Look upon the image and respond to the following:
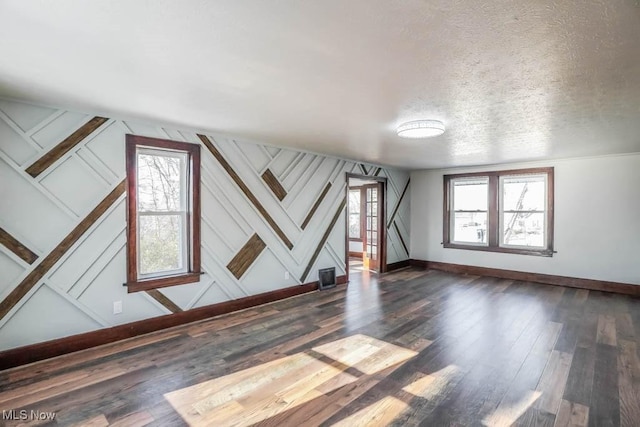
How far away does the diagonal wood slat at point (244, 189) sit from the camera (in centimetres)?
414

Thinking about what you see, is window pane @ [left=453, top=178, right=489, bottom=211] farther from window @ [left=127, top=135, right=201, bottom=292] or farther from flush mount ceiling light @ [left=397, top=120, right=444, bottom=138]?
window @ [left=127, top=135, right=201, bottom=292]

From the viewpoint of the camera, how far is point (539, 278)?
6070mm

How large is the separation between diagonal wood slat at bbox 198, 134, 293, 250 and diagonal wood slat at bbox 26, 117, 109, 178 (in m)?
1.11

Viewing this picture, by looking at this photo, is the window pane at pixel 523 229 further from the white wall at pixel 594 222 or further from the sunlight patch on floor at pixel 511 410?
the sunlight patch on floor at pixel 511 410

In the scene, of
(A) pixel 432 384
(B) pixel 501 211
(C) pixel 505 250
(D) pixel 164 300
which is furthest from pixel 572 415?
(B) pixel 501 211

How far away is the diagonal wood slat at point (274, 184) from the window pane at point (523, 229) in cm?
464

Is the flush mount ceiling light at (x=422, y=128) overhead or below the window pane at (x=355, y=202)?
overhead

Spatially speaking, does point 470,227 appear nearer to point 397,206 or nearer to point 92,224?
point 397,206

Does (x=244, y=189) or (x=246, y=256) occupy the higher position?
(x=244, y=189)

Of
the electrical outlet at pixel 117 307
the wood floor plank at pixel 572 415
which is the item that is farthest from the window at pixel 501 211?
the electrical outlet at pixel 117 307

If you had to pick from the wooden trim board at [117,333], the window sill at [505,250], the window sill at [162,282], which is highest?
the window sill at [505,250]

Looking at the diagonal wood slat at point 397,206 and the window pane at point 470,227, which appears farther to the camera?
the diagonal wood slat at point 397,206

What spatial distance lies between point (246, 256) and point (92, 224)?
1.83 m

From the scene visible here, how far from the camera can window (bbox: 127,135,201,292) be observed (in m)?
3.50
